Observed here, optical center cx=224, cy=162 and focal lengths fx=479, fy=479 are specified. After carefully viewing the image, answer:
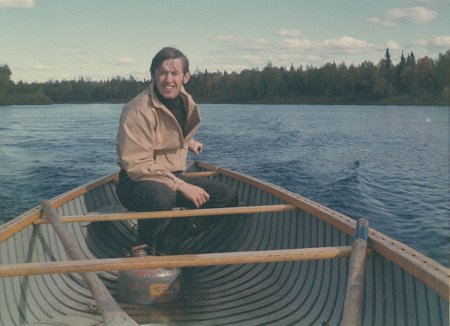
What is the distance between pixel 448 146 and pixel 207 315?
67.5 ft

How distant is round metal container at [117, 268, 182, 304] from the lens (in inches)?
139

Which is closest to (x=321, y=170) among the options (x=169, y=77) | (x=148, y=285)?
(x=169, y=77)

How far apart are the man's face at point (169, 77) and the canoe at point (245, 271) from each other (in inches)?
41.0

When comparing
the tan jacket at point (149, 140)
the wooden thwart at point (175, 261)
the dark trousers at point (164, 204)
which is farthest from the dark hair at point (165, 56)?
the wooden thwart at point (175, 261)

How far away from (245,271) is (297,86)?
97770 mm

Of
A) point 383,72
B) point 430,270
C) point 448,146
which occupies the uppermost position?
point 383,72

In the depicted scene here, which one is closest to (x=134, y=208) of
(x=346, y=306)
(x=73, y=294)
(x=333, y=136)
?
(x=73, y=294)

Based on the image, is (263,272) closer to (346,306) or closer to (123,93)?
(346,306)

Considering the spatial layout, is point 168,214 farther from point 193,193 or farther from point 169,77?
point 169,77

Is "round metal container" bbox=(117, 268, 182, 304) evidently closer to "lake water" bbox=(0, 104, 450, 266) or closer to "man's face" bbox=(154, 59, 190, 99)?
"man's face" bbox=(154, 59, 190, 99)

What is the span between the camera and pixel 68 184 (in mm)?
11406

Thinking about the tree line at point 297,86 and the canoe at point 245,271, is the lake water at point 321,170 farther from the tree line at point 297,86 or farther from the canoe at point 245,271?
the tree line at point 297,86

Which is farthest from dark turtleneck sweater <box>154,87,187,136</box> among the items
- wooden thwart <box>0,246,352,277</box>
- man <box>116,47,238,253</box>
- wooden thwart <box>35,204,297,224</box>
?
wooden thwart <box>0,246,352,277</box>

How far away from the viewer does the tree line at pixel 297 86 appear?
8025 centimetres
